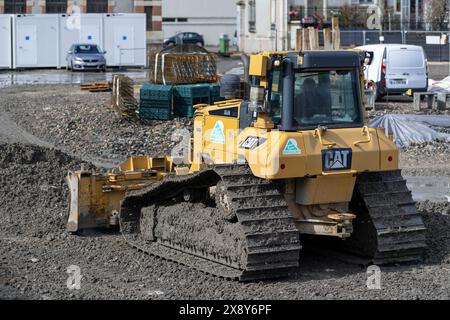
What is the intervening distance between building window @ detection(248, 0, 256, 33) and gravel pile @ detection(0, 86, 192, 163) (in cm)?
3526

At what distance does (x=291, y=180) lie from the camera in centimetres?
1080

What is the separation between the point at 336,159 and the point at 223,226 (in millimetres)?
1496

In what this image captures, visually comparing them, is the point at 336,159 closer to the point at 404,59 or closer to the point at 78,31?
the point at 404,59

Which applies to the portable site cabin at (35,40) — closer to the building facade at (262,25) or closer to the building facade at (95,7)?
the building facade at (262,25)

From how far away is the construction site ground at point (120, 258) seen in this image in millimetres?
9867

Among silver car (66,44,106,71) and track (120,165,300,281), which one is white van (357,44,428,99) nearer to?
silver car (66,44,106,71)

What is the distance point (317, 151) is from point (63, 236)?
4.07 metres

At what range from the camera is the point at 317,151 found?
1050cm

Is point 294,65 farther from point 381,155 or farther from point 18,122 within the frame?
point 18,122

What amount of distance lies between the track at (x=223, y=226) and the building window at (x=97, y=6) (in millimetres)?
56666

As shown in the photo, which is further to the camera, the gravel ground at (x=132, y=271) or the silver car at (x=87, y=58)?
the silver car at (x=87, y=58)

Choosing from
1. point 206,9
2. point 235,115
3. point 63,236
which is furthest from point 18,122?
point 206,9

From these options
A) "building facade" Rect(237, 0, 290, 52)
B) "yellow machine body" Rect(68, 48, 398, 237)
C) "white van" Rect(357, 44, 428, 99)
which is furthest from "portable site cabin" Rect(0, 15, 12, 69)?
"yellow machine body" Rect(68, 48, 398, 237)

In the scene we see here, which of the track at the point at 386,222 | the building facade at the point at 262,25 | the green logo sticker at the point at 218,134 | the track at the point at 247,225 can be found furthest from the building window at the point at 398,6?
the track at the point at 386,222
